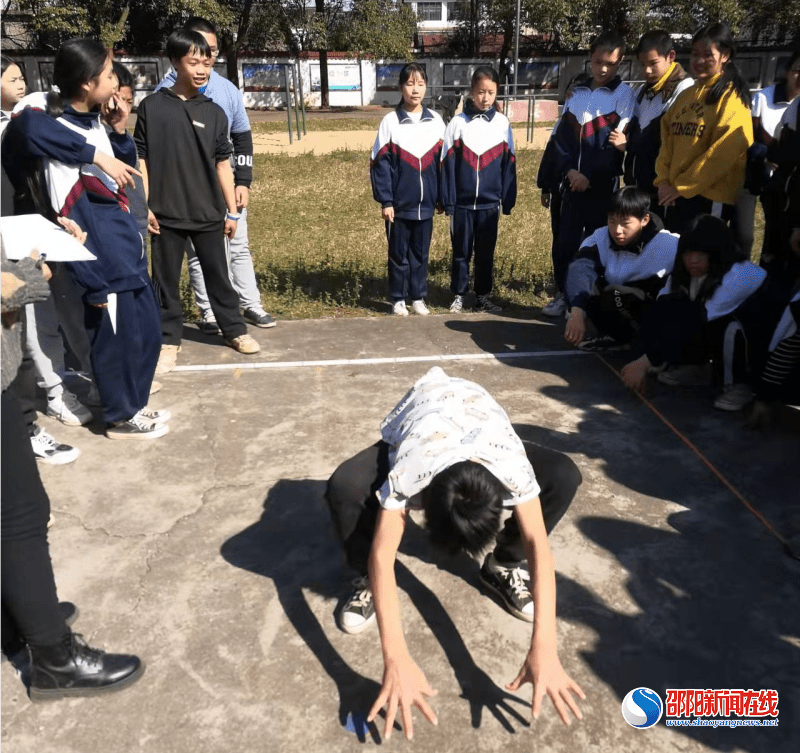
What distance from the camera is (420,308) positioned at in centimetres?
622

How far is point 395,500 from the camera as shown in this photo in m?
2.27

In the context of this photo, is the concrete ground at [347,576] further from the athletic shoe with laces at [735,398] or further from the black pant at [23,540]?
the black pant at [23,540]

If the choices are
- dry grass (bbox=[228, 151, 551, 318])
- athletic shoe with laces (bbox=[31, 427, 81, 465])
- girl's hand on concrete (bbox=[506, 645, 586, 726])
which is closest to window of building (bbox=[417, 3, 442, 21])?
dry grass (bbox=[228, 151, 551, 318])

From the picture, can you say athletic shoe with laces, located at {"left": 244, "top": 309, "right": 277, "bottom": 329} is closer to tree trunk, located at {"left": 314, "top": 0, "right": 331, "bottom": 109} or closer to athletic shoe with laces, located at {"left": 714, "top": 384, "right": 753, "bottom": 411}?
athletic shoe with laces, located at {"left": 714, "top": 384, "right": 753, "bottom": 411}

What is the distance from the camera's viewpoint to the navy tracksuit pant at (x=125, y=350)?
388cm

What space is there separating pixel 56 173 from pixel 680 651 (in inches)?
130

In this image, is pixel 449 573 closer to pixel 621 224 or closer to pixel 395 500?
pixel 395 500

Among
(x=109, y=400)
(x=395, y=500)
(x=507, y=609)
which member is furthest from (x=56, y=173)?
(x=507, y=609)

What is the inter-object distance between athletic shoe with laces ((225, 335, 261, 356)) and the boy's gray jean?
1.57 feet

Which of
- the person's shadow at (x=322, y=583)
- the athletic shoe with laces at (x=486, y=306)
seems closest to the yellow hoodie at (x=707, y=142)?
the athletic shoe with laces at (x=486, y=306)

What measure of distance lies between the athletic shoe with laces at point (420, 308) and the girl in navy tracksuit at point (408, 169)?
36 cm

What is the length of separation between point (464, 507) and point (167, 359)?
11.1ft

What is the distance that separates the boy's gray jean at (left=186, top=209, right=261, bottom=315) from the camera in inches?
215

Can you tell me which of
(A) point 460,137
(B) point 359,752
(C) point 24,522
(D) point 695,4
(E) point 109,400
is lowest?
(B) point 359,752
